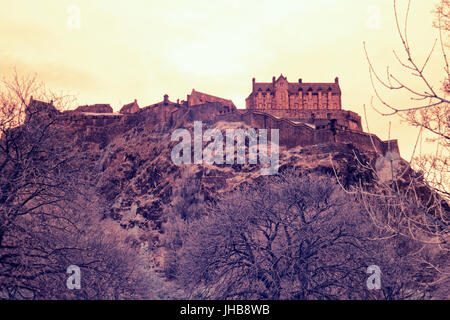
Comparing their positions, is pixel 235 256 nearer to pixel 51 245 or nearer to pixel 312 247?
pixel 312 247

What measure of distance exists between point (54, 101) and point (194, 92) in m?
72.3

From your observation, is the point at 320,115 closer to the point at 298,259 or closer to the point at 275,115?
the point at 275,115

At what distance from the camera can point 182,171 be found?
2729 inches

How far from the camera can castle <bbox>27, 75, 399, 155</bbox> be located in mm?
64125

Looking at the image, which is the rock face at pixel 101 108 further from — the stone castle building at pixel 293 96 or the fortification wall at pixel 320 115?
the fortification wall at pixel 320 115

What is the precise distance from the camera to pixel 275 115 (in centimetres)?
8169

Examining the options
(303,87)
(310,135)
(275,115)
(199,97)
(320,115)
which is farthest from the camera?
(303,87)

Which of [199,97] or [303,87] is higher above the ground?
[303,87]

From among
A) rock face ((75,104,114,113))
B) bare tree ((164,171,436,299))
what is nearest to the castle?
rock face ((75,104,114,113))

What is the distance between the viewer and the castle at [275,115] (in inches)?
2525

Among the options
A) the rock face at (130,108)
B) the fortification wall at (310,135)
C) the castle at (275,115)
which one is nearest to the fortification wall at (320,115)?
the castle at (275,115)

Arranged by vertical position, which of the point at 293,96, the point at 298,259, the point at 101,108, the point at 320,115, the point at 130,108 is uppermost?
the point at 293,96

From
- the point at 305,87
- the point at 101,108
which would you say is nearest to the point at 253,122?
the point at 305,87

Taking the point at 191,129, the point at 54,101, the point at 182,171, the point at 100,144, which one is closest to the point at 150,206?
the point at 182,171
